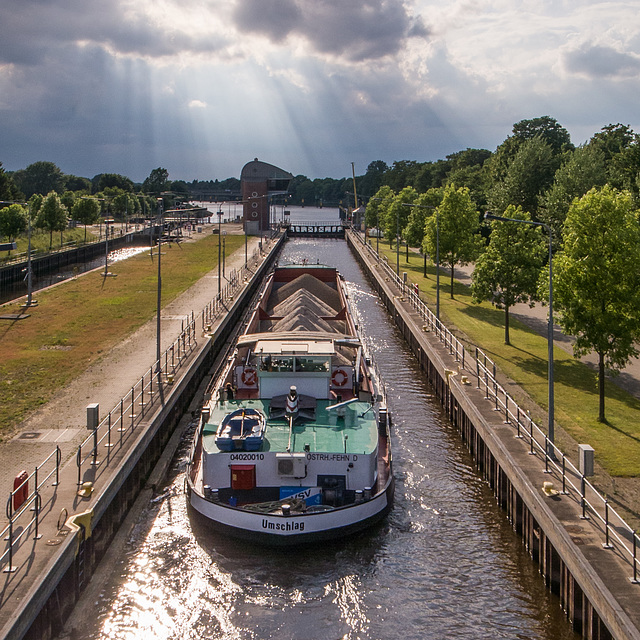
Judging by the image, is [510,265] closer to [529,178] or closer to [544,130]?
[529,178]

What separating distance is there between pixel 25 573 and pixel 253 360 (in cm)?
1460

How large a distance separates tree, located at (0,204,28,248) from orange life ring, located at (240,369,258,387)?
262 feet

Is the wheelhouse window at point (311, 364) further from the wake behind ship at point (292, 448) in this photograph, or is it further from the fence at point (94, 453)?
the fence at point (94, 453)

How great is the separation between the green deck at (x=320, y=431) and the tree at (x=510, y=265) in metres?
19.2

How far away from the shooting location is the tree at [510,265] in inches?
1676

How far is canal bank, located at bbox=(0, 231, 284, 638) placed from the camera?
15796 millimetres

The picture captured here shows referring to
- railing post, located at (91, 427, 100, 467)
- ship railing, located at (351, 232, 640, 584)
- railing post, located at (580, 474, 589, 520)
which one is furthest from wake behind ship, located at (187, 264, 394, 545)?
railing post, located at (580, 474, 589, 520)

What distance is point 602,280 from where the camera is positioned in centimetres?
2859

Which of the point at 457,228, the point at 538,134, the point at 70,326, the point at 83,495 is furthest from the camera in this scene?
the point at 538,134

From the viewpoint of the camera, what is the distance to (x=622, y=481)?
22.6 meters

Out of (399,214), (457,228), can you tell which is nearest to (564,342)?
(457,228)

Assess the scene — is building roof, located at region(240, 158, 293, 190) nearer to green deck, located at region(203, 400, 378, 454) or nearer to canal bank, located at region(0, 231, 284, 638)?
canal bank, located at region(0, 231, 284, 638)

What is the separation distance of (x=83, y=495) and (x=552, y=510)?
13.5 meters

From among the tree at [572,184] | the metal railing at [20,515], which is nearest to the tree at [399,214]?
the tree at [572,184]
